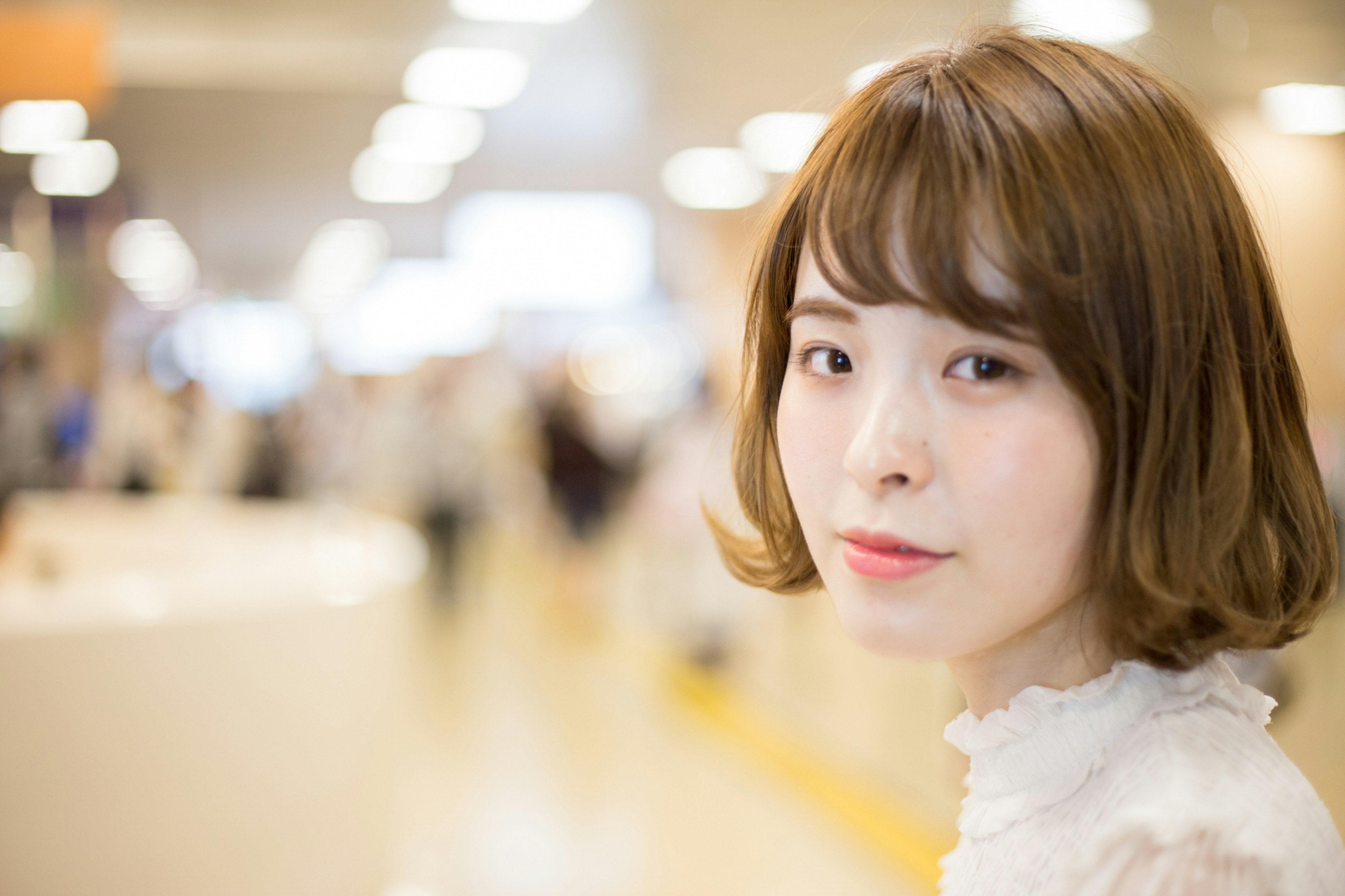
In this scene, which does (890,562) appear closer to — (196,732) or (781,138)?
(196,732)

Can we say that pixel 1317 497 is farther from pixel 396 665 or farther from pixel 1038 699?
pixel 396 665

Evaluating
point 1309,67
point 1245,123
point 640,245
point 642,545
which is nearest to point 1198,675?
point 1245,123

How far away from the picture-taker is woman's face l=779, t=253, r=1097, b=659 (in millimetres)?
675

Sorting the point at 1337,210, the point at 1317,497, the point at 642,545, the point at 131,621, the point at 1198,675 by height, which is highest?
the point at 1337,210

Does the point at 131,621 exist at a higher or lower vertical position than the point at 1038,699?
lower

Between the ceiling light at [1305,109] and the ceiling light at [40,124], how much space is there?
3496 mm

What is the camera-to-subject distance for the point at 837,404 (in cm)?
77

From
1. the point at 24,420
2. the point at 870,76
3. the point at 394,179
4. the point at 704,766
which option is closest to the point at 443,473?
the point at 394,179

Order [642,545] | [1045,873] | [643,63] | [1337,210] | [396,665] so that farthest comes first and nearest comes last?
[642,545] → [643,63] → [396,665] → [1337,210] → [1045,873]

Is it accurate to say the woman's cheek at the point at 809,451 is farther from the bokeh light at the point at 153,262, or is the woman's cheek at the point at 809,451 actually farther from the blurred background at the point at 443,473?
the bokeh light at the point at 153,262

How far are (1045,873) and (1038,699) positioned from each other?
12 centimetres

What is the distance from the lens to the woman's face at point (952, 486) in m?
0.67

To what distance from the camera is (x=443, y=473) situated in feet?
25.3

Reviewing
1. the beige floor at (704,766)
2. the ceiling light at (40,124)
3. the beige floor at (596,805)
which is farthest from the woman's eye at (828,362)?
the ceiling light at (40,124)
